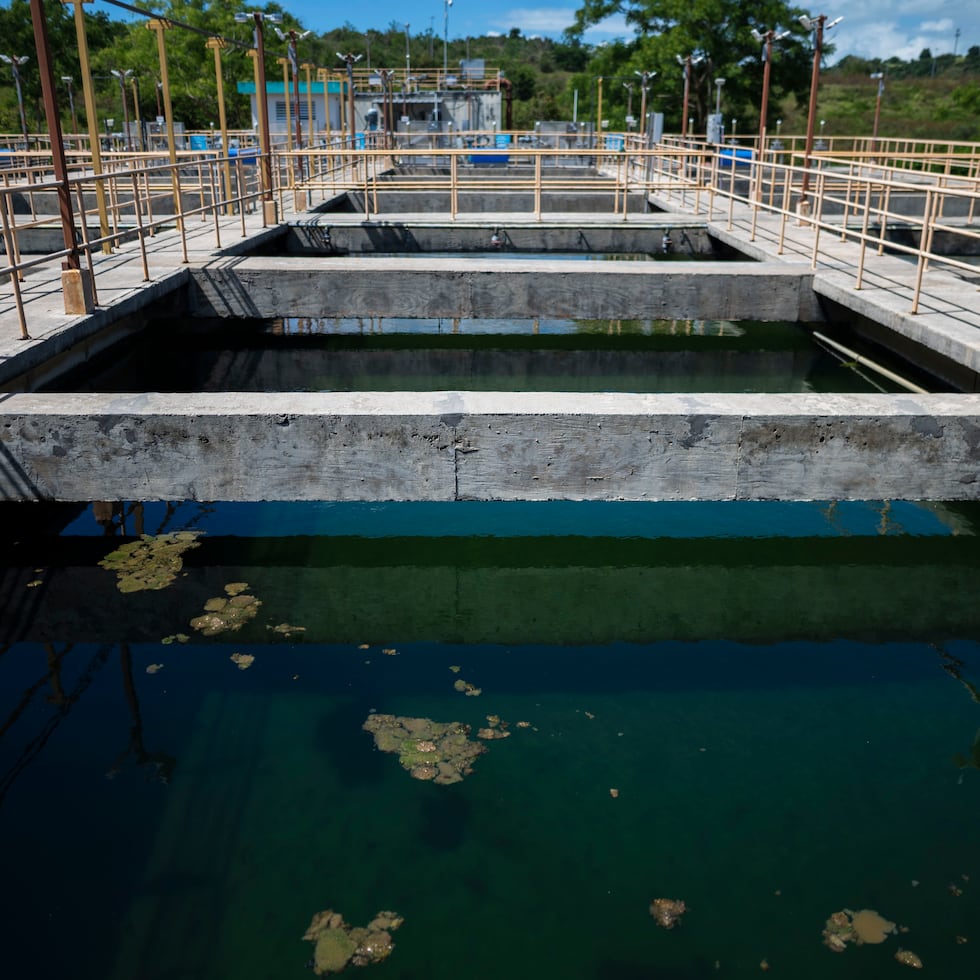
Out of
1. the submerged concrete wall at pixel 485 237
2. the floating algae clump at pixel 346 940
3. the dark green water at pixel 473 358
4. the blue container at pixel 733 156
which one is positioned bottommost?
the floating algae clump at pixel 346 940

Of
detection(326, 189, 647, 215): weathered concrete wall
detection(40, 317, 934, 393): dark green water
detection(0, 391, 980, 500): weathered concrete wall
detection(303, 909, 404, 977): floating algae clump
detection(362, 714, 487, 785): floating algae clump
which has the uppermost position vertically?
detection(326, 189, 647, 215): weathered concrete wall

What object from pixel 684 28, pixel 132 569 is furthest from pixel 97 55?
pixel 132 569

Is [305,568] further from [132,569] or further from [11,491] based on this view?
[11,491]

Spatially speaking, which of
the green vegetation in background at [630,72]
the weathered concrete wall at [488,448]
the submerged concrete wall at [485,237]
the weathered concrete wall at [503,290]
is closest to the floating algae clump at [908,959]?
the weathered concrete wall at [488,448]

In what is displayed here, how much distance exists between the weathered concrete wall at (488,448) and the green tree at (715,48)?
46218 millimetres

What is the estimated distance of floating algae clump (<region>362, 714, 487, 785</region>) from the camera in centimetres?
475

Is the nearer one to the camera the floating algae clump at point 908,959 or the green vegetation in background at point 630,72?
the floating algae clump at point 908,959

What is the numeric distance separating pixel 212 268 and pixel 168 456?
6300 mm

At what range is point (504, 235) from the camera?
695 inches

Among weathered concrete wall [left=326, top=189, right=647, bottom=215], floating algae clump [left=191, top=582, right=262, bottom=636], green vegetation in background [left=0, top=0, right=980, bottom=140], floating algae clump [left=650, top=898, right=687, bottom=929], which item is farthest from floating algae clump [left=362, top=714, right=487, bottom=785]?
green vegetation in background [left=0, top=0, right=980, bottom=140]

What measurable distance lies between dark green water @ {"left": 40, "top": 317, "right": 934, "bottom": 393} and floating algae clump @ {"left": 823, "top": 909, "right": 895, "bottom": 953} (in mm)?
8220

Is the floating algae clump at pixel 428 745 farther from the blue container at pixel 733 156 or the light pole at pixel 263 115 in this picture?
the blue container at pixel 733 156

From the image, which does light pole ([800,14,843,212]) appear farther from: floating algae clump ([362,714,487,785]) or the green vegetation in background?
the green vegetation in background

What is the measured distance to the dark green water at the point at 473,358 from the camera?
11.8 metres
